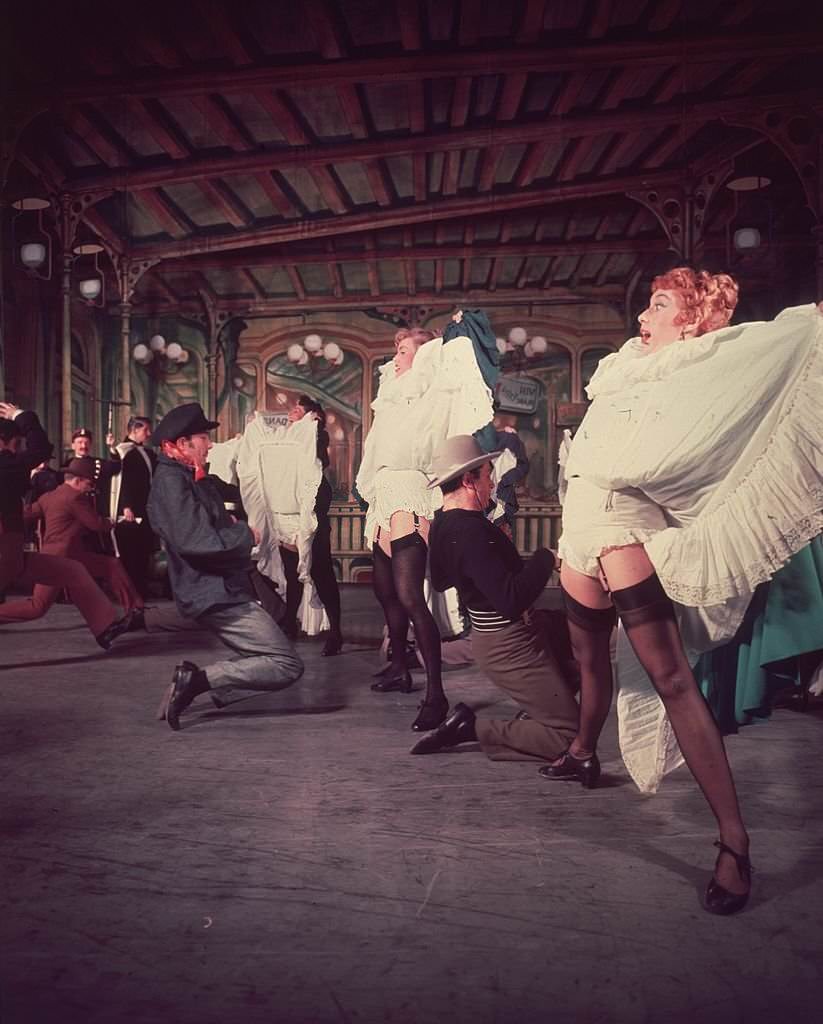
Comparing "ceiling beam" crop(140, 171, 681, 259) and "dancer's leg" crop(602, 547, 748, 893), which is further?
"ceiling beam" crop(140, 171, 681, 259)

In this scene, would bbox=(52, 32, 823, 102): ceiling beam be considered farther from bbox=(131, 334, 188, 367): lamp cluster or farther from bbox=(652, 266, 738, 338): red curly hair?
bbox=(131, 334, 188, 367): lamp cluster

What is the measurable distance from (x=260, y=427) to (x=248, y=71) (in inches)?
103

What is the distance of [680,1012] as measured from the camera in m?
1.57

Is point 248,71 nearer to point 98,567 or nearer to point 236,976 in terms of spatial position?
point 98,567

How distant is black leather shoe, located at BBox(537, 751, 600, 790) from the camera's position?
9.55 ft

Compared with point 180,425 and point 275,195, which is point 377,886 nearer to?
point 180,425

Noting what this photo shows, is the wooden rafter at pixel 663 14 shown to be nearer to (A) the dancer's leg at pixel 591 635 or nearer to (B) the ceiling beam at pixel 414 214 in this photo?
(B) the ceiling beam at pixel 414 214

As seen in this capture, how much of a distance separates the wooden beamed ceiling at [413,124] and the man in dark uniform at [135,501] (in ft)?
8.54

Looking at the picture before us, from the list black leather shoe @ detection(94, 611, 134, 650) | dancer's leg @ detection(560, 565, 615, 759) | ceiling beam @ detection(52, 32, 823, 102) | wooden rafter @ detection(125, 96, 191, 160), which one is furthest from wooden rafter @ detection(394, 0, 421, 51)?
dancer's leg @ detection(560, 565, 615, 759)

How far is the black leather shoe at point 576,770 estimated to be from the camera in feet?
9.55

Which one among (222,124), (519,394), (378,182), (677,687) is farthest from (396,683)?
(519,394)

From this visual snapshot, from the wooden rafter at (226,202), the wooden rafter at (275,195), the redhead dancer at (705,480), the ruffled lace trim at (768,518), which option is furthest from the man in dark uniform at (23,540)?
the wooden rafter at (275,195)

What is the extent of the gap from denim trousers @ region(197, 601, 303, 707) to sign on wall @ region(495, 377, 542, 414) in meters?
10.6

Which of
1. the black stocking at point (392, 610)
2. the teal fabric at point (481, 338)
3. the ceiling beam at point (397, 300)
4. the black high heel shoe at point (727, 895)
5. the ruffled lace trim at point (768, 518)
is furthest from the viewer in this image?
the ceiling beam at point (397, 300)
